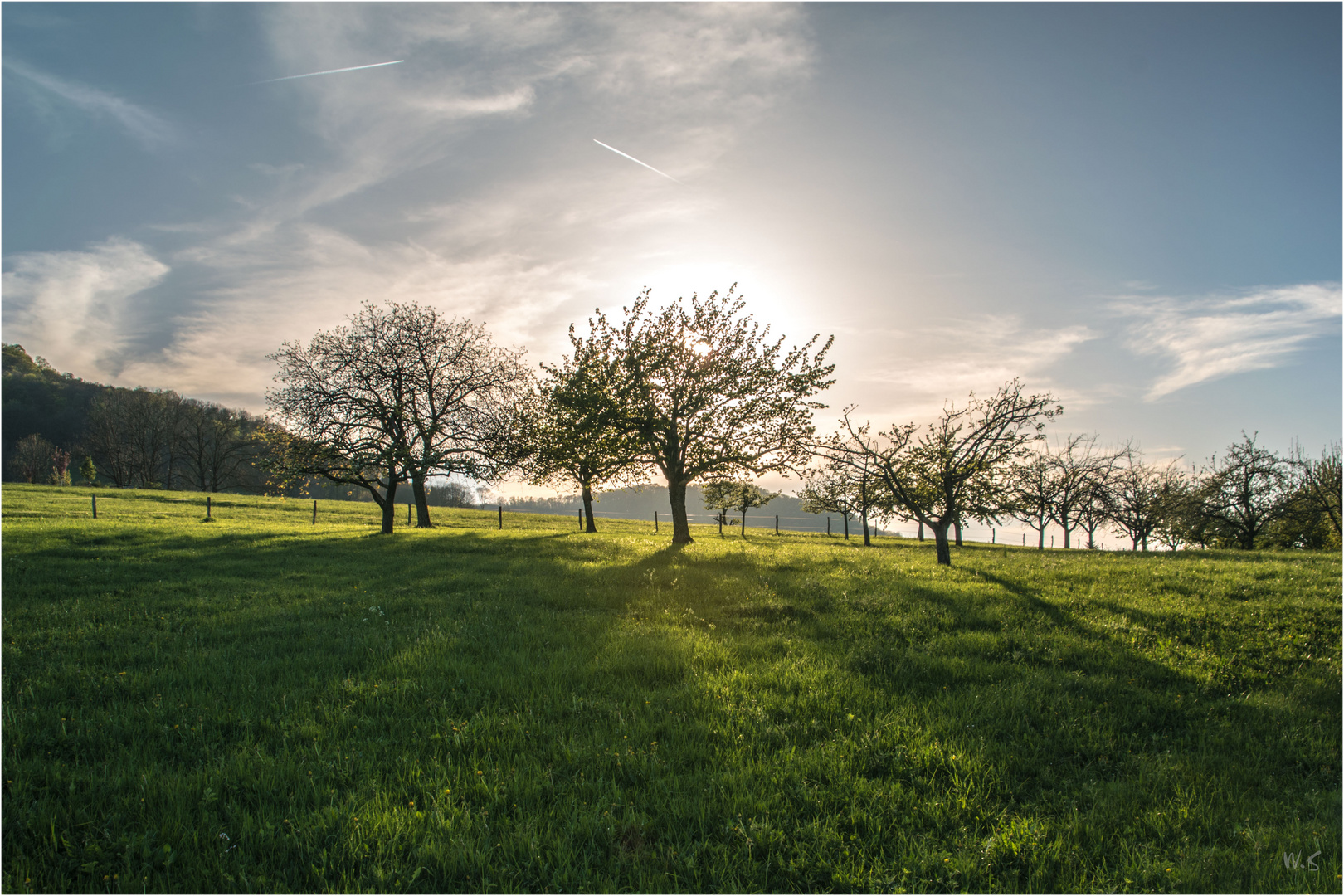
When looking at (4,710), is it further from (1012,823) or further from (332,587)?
(1012,823)

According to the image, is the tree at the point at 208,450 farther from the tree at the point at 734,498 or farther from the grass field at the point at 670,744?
the grass field at the point at 670,744

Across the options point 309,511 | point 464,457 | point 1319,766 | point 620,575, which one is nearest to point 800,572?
point 620,575

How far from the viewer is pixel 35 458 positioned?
86.8 m

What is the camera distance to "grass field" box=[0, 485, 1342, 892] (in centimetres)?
374

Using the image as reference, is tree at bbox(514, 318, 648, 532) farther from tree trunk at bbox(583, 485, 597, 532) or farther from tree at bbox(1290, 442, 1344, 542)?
tree at bbox(1290, 442, 1344, 542)

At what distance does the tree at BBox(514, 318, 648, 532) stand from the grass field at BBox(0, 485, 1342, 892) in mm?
13654

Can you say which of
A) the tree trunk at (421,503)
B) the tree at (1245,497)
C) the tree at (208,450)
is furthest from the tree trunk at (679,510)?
the tree at (208,450)

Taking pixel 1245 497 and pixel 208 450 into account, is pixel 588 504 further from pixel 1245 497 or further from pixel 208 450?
pixel 208 450

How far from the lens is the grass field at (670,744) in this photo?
3744mm

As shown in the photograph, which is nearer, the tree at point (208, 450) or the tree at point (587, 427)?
the tree at point (587, 427)

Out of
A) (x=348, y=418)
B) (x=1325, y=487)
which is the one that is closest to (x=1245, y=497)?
(x=1325, y=487)

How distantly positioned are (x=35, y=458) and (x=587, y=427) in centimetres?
11588

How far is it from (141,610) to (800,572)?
14.8 m

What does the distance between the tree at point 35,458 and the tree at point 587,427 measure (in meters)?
105
